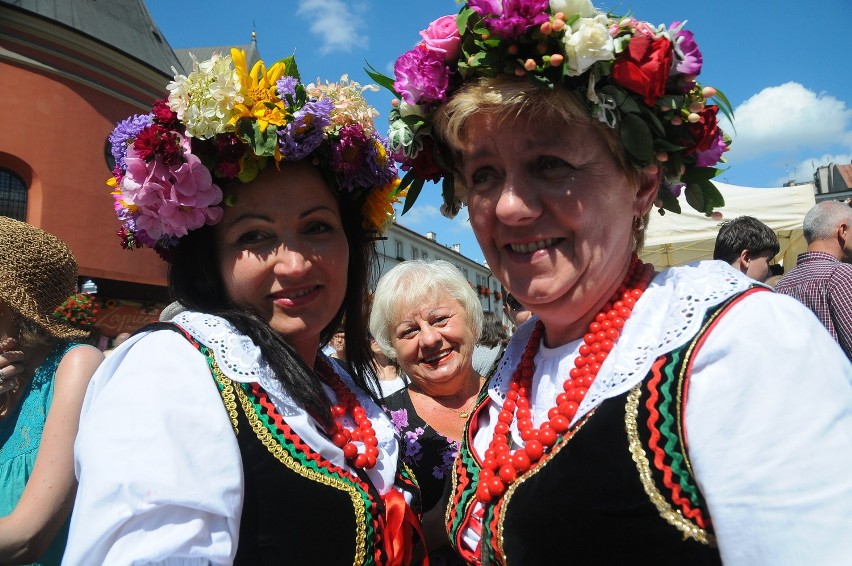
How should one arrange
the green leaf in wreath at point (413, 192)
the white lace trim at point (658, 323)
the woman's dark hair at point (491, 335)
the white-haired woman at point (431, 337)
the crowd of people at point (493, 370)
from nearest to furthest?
the crowd of people at point (493, 370) → the white lace trim at point (658, 323) → the green leaf in wreath at point (413, 192) → the white-haired woman at point (431, 337) → the woman's dark hair at point (491, 335)

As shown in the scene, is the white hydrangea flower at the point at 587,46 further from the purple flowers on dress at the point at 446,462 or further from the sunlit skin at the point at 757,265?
the sunlit skin at the point at 757,265

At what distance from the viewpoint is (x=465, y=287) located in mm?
3346

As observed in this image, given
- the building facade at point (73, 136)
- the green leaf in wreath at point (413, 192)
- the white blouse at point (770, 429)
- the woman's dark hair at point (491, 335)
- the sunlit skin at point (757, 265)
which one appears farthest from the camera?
the building facade at point (73, 136)

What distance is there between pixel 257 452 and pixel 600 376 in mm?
887

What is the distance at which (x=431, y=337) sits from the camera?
3158 mm

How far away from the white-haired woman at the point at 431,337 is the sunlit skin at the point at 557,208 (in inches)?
55.5

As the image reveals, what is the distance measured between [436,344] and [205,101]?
171cm

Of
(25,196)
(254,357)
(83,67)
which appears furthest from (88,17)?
(254,357)

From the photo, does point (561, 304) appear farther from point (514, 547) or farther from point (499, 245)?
point (514, 547)

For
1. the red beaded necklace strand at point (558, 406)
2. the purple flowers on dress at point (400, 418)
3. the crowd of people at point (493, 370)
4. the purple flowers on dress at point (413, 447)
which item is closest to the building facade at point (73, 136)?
the purple flowers on dress at point (400, 418)

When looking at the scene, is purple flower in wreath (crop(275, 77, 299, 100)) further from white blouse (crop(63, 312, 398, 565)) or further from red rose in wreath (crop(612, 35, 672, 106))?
red rose in wreath (crop(612, 35, 672, 106))

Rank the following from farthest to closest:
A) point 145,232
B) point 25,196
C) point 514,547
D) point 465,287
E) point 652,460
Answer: point 25,196 < point 465,287 < point 145,232 < point 514,547 < point 652,460

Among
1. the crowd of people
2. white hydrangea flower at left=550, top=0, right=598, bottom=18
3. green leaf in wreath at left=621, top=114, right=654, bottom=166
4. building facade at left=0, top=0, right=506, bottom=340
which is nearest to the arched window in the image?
building facade at left=0, top=0, right=506, bottom=340

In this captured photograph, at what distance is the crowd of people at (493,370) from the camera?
123 centimetres
